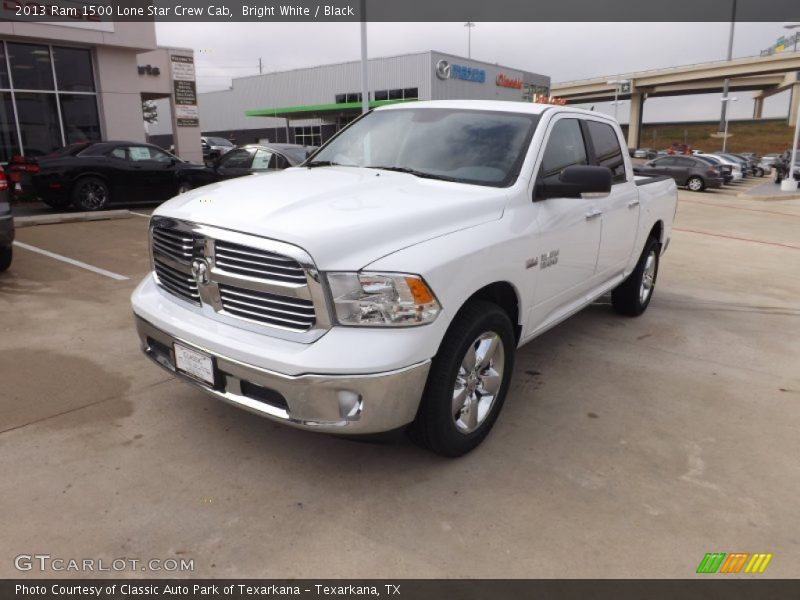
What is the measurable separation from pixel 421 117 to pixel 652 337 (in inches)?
115

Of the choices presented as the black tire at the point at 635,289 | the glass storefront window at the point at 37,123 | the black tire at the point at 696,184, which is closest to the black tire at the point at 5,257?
the black tire at the point at 635,289

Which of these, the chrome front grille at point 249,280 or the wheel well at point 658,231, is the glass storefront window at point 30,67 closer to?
the chrome front grille at point 249,280

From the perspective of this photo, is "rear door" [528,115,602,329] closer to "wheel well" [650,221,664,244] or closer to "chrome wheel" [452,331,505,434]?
"chrome wheel" [452,331,505,434]

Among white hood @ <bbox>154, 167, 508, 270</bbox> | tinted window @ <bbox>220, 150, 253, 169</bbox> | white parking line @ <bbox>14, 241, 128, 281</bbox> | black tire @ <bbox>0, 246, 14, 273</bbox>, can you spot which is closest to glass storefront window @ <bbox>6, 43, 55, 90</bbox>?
tinted window @ <bbox>220, 150, 253, 169</bbox>

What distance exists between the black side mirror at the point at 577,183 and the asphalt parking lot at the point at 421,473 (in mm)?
1373

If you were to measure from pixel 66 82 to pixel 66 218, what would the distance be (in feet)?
26.4

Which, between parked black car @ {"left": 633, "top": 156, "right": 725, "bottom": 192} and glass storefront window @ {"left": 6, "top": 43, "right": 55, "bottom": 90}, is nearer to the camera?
glass storefront window @ {"left": 6, "top": 43, "right": 55, "bottom": 90}

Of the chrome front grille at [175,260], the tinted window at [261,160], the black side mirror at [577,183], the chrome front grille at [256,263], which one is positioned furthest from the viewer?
the tinted window at [261,160]

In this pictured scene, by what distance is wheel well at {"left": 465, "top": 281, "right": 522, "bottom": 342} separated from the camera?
3.27 m

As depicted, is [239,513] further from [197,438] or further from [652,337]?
[652,337]

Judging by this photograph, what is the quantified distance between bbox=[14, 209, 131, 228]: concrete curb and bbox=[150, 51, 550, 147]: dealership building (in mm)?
25175

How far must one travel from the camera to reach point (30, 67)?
15523 millimetres

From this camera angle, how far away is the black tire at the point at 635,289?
5816 mm

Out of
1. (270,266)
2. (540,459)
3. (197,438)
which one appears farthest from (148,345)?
(540,459)
